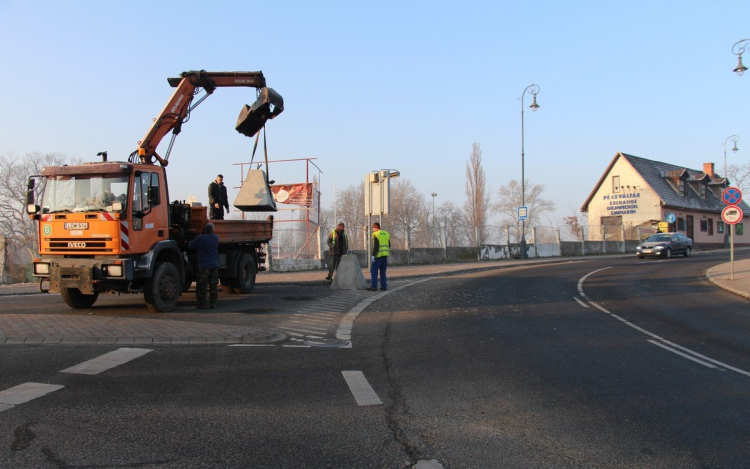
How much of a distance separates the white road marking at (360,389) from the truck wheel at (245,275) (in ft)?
25.9

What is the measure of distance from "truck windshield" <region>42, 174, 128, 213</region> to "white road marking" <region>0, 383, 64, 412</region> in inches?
190

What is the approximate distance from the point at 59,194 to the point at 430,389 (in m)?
7.91

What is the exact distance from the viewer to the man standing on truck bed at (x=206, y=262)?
1086cm

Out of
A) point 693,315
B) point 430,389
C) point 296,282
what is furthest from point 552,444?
point 296,282

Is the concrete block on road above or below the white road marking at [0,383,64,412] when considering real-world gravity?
above

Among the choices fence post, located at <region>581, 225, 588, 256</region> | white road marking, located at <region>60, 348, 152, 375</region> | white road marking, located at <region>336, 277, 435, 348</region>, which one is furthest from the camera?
fence post, located at <region>581, 225, 588, 256</region>

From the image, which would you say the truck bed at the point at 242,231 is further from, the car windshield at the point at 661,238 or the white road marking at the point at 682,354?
the car windshield at the point at 661,238

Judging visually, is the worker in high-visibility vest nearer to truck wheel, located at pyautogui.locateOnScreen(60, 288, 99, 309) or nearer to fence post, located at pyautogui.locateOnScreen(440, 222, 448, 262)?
truck wheel, located at pyautogui.locateOnScreen(60, 288, 99, 309)

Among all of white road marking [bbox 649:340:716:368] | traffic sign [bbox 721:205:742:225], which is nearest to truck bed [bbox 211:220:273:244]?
white road marking [bbox 649:340:716:368]

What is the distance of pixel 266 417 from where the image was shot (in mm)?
4445

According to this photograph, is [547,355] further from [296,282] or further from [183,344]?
[296,282]

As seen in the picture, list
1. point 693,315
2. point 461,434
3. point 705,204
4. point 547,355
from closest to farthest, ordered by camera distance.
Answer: point 461,434 < point 547,355 < point 693,315 < point 705,204

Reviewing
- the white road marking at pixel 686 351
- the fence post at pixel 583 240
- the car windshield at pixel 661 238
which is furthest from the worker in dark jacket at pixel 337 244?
the fence post at pixel 583 240

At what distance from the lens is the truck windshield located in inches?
377
